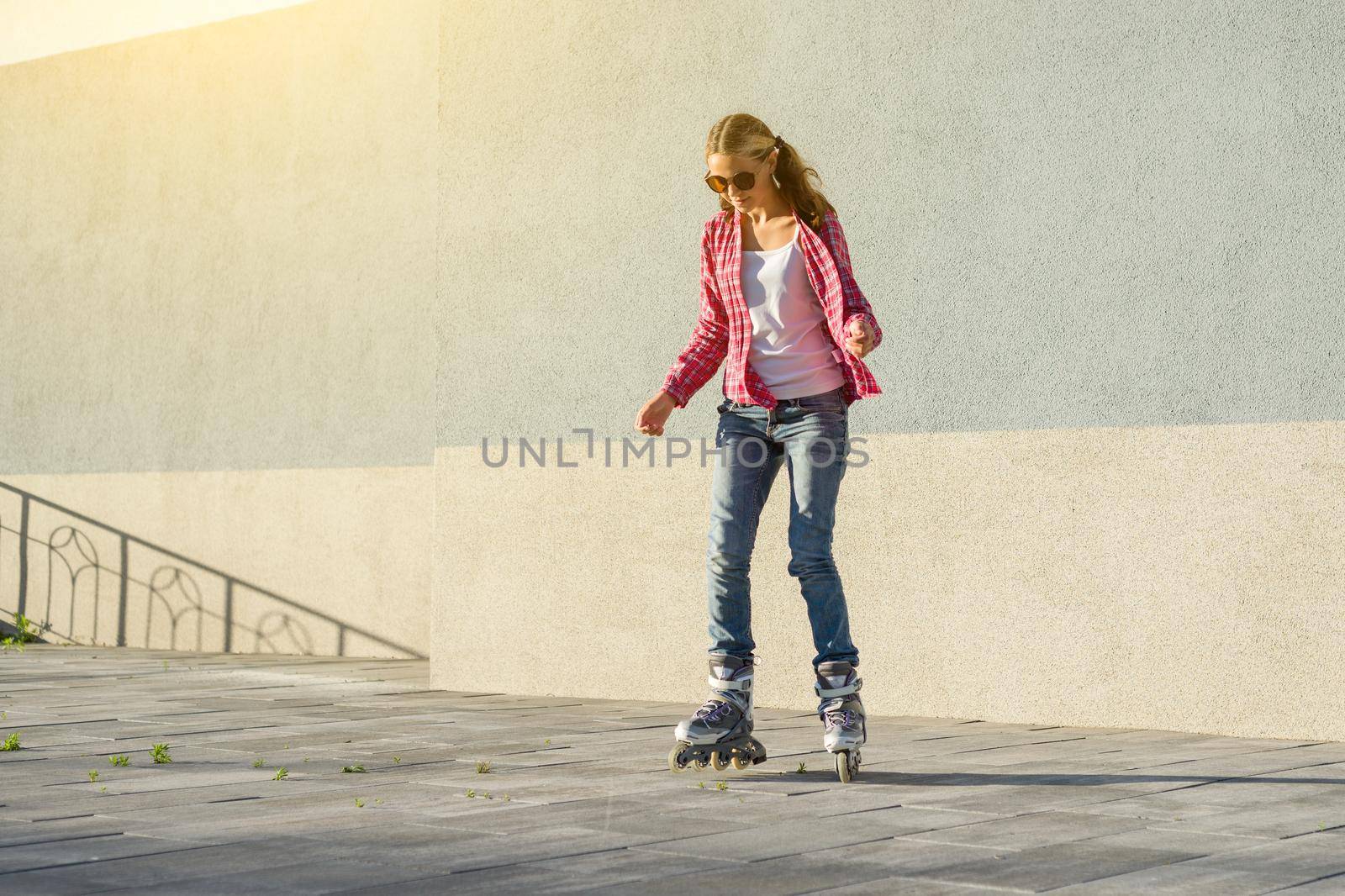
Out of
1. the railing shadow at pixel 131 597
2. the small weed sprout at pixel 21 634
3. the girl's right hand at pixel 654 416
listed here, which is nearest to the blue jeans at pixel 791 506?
the girl's right hand at pixel 654 416

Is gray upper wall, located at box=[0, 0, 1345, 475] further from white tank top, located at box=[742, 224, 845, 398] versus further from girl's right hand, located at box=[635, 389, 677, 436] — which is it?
girl's right hand, located at box=[635, 389, 677, 436]

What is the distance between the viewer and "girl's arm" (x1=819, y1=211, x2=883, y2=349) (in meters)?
3.81

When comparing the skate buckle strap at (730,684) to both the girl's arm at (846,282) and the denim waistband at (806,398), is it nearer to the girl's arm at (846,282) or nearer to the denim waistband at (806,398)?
the denim waistband at (806,398)

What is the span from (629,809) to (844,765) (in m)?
0.63

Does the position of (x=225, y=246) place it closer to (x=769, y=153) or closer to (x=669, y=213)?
(x=669, y=213)

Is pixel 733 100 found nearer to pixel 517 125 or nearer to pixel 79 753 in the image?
pixel 517 125

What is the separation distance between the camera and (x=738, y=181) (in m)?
3.98

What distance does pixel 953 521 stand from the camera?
527 cm

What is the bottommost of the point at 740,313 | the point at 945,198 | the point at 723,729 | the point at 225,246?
the point at 723,729

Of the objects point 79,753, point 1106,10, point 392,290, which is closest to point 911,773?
point 79,753

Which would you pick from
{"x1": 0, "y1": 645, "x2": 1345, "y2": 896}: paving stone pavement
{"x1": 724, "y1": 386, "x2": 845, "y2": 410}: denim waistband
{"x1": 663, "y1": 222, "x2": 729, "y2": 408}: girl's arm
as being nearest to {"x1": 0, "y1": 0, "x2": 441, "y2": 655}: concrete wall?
{"x1": 0, "y1": 645, "x2": 1345, "y2": 896}: paving stone pavement

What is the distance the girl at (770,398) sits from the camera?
385 cm

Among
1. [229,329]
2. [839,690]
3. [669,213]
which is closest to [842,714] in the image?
[839,690]

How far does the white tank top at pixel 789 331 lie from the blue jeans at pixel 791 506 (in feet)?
0.18
